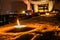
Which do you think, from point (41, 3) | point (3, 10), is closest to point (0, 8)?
point (3, 10)

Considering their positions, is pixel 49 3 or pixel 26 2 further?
pixel 49 3

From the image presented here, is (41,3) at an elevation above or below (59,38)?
above

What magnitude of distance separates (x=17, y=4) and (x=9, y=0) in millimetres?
654

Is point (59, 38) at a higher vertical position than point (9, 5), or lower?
lower

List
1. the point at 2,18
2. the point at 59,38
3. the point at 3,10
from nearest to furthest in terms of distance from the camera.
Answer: the point at 59,38 < the point at 2,18 < the point at 3,10

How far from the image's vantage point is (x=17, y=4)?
10.9 m

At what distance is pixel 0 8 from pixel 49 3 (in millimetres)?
4428

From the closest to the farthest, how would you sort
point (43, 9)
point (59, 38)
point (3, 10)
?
point (59, 38)
point (3, 10)
point (43, 9)

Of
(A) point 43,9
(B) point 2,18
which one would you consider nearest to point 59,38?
(B) point 2,18

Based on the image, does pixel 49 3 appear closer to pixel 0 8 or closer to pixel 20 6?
pixel 20 6

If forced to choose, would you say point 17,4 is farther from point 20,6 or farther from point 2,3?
point 2,3

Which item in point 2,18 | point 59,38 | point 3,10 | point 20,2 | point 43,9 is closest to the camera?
point 59,38

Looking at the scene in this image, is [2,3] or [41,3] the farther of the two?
[41,3]

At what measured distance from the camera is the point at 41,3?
40.6ft
